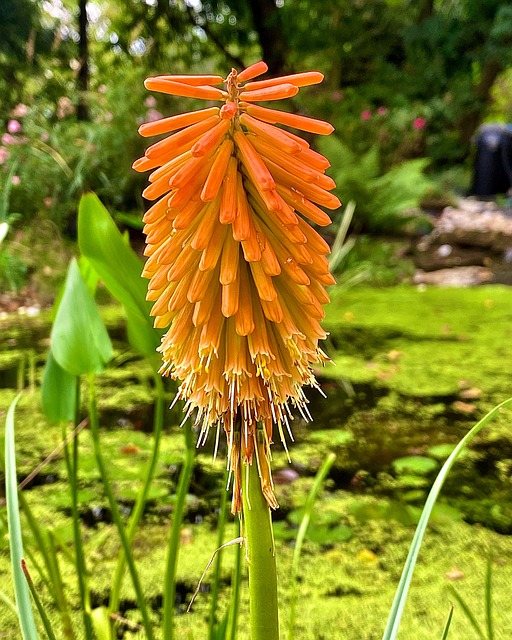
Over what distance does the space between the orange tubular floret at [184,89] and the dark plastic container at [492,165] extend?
7.83m

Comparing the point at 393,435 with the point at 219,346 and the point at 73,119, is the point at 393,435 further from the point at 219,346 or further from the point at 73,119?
the point at 73,119

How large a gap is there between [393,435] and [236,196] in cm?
126

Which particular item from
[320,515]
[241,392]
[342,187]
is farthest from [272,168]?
[342,187]

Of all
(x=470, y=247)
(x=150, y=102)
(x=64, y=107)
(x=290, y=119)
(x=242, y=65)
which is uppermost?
(x=242, y=65)

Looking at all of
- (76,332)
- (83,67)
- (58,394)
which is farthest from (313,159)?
(83,67)

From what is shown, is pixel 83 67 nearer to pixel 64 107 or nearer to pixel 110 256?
pixel 64 107

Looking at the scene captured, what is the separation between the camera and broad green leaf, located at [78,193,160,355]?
52 cm

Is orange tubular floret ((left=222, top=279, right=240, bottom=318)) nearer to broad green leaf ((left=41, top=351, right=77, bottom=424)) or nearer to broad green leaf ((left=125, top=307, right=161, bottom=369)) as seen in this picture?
broad green leaf ((left=125, top=307, right=161, bottom=369))

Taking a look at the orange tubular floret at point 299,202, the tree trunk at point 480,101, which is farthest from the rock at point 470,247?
the orange tubular floret at point 299,202

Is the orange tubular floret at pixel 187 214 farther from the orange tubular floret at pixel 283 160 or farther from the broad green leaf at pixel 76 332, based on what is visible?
the broad green leaf at pixel 76 332

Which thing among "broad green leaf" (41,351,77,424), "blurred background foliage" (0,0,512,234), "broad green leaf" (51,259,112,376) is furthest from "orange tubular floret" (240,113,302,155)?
"blurred background foliage" (0,0,512,234)

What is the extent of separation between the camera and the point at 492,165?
750 centimetres

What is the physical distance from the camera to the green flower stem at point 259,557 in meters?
0.34

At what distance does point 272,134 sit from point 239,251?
8 centimetres
